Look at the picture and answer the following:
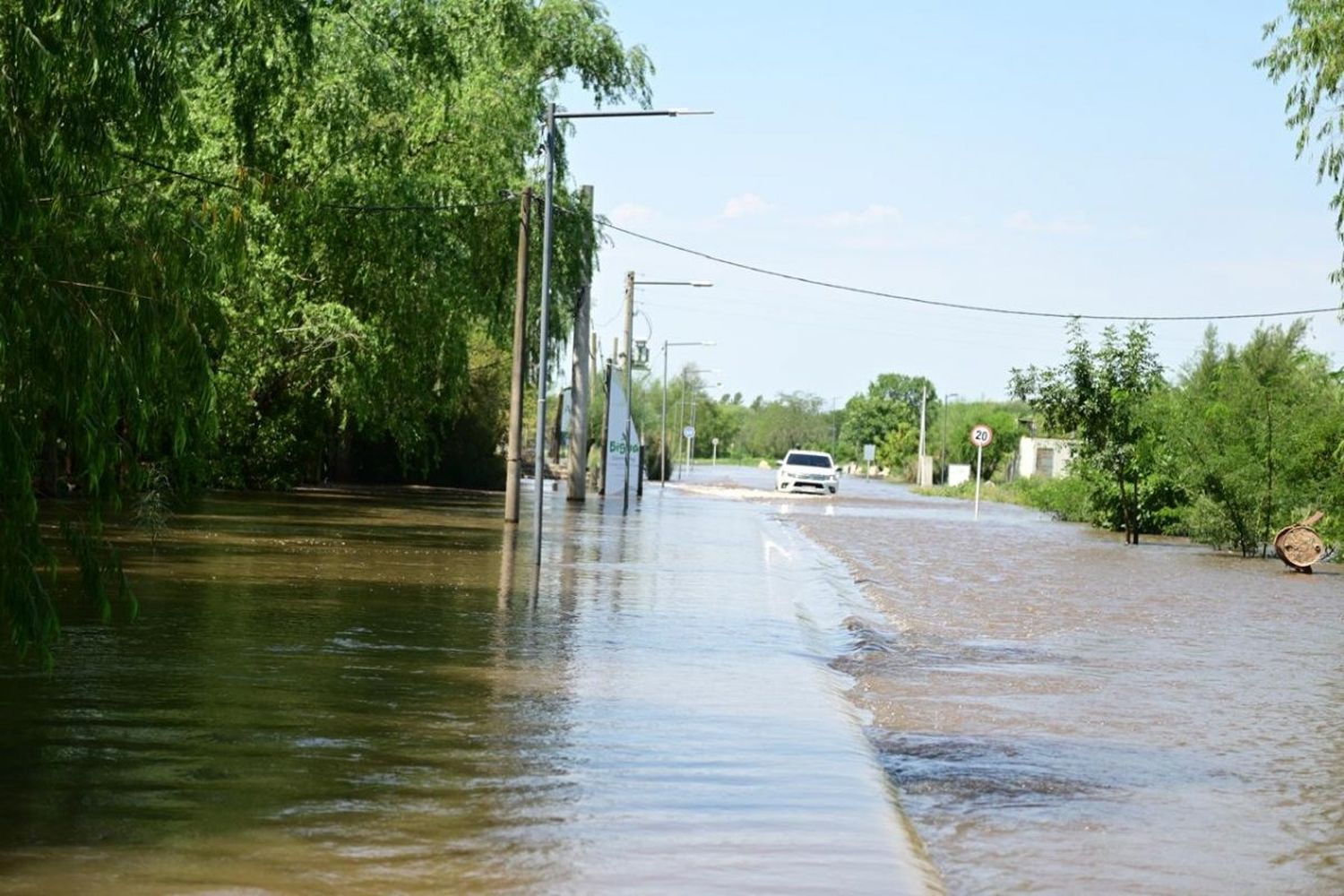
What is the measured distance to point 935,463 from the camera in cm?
13375

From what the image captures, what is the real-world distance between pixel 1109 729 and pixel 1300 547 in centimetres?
2074

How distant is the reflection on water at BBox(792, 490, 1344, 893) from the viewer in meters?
7.62

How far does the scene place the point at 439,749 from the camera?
29.6 feet

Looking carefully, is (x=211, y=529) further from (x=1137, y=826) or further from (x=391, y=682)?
(x=1137, y=826)

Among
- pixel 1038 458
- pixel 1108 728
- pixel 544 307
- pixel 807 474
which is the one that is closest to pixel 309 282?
pixel 544 307

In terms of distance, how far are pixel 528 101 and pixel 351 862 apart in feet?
96.3

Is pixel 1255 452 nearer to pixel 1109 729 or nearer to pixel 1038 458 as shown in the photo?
pixel 1109 729

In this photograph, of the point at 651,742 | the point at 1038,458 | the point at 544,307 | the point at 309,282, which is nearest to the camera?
the point at 651,742

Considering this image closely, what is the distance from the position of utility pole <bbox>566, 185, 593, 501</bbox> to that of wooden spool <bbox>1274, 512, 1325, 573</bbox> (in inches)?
635

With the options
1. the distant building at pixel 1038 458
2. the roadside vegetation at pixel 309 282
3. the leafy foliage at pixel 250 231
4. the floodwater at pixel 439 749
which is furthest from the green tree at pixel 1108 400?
the distant building at pixel 1038 458

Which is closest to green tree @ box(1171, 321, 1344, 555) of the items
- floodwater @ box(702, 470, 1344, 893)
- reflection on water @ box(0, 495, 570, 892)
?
floodwater @ box(702, 470, 1344, 893)

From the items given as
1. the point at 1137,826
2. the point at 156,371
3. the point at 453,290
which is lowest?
the point at 1137,826

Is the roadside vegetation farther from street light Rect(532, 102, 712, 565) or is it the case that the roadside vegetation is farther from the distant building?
the distant building

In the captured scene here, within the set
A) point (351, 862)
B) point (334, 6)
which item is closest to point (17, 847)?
point (351, 862)
